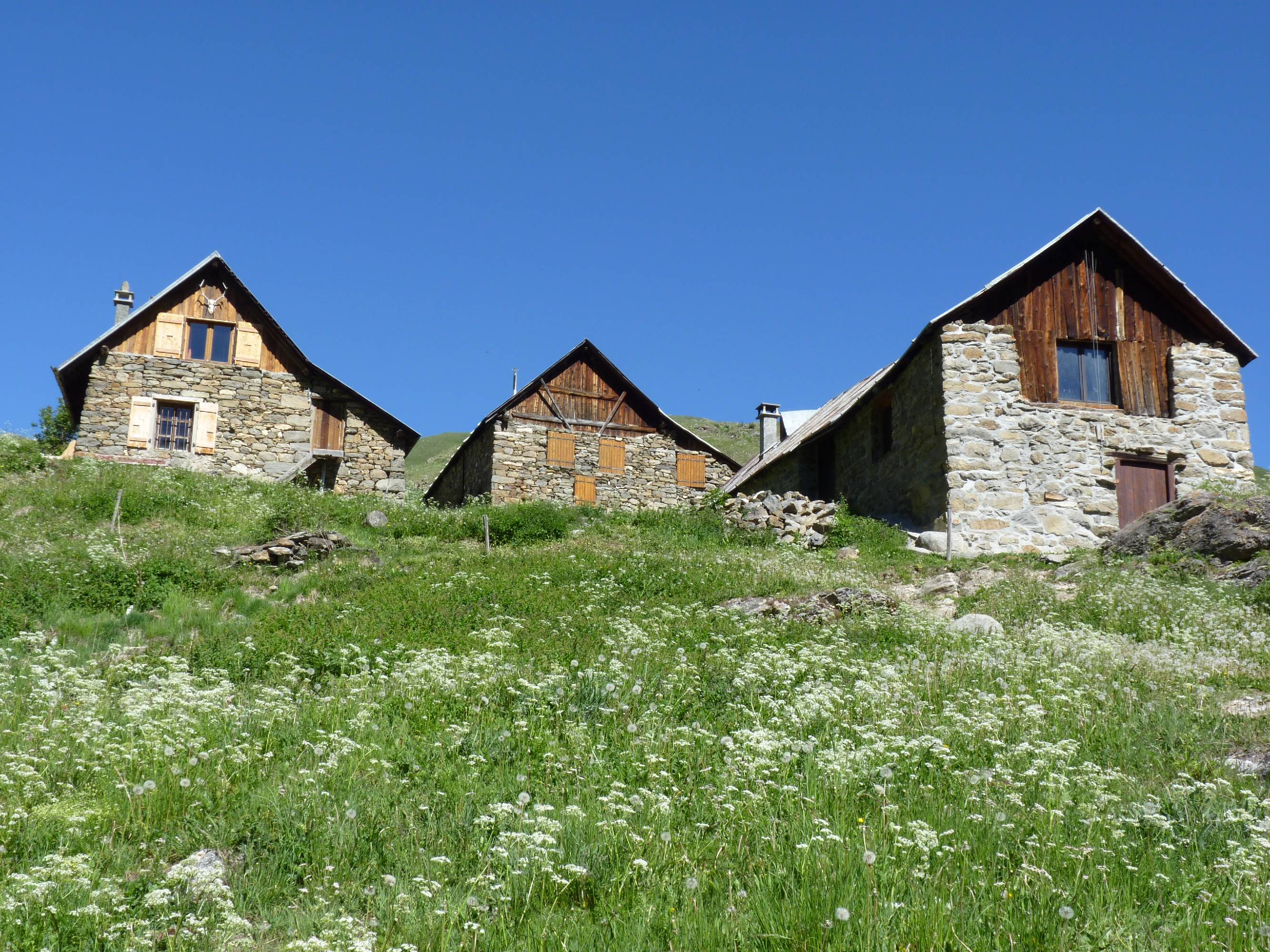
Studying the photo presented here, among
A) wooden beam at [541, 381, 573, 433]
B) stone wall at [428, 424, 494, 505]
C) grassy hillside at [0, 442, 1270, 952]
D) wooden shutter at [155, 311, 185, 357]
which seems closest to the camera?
grassy hillside at [0, 442, 1270, 952]

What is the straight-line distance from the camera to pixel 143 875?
16.0ft

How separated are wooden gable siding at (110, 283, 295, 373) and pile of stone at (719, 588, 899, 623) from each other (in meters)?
23.4

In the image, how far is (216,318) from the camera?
106 ft

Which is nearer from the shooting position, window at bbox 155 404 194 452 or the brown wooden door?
the brown wooden door

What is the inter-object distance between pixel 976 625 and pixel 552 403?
915 inches

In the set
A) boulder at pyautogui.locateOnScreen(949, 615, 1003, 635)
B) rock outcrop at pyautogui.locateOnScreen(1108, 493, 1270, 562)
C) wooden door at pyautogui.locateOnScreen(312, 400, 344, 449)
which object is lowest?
boulder at pyautogui.locateOnScreen(949, 615, 1003, 635)

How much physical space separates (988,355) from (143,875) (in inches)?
793

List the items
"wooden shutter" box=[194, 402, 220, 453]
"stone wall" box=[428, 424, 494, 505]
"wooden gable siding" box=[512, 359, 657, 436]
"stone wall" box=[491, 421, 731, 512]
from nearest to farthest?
"wooden shutter" box=[194, 402, 220, 453], "stone wall" box=[491, 421, 731, 512], "stone wall" box=[428, 424, 494, 505], "wooden gable siding" box=[512, 359, 657, 436]

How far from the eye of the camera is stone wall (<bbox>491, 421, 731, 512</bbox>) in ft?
108

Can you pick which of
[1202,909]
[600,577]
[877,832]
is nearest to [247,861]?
[877,832]

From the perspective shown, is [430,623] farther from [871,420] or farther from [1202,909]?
[871,420]

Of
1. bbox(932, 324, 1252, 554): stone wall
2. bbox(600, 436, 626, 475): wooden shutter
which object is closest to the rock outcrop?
bbox(932, 324, 1252, 554): stone wall

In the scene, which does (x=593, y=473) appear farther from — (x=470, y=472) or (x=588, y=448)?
(x=470, y=472)

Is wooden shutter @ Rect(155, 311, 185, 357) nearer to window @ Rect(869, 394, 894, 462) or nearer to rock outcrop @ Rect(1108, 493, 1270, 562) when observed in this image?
window @ Rect(869, 394, 894, 462)
